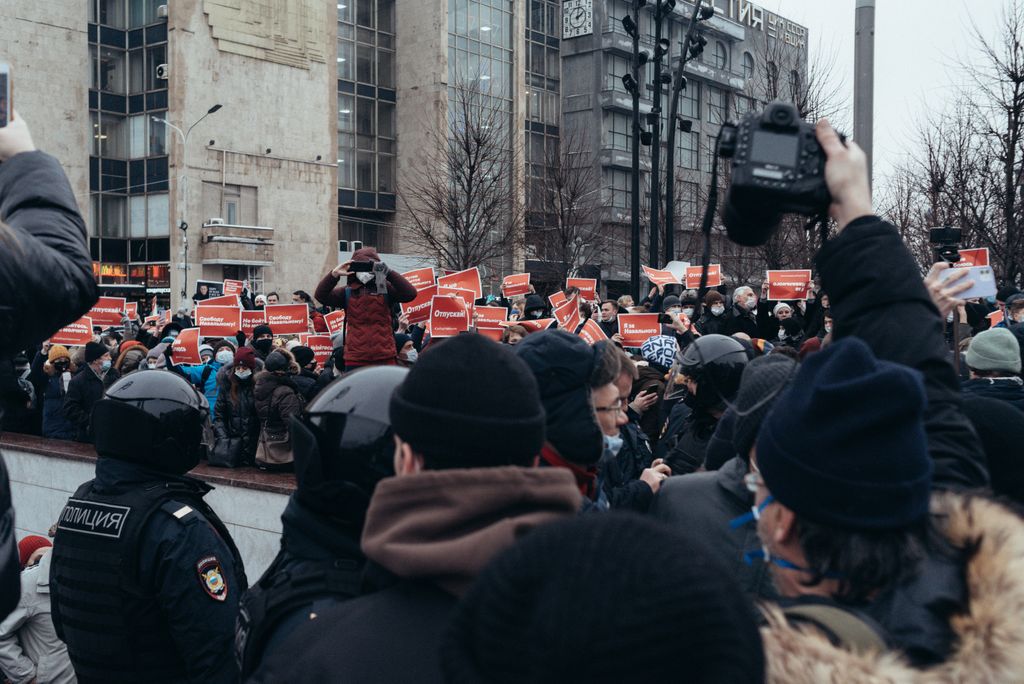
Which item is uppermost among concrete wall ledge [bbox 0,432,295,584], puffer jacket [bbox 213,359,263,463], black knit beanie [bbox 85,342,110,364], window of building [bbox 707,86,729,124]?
window of building [bbox 707,86,729,124]

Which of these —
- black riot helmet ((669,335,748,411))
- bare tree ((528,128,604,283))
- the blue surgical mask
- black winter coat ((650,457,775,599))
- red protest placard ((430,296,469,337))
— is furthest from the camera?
bare tree ((528,128,604,283))

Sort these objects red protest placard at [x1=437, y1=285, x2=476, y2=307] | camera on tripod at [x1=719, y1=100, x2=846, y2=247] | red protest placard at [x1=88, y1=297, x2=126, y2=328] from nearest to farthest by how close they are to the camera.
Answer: camera on tripod at [x1=719, y1=100, x2=846, y2=247] → red protest placard at [x1=437, y1=285, x2=476, y2=307] → red protest placard at [x1=88, y1=297, x2=126, y2=328]

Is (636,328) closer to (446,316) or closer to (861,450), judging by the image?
(446,316)

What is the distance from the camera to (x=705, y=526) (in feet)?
9.41

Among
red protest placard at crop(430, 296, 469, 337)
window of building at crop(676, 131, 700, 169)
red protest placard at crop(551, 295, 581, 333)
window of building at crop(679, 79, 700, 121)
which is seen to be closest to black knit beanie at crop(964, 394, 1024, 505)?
red protest placard at crop(551, 295, 581, 333)

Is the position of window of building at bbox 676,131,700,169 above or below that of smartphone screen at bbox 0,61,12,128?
above

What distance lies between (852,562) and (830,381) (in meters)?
0.31

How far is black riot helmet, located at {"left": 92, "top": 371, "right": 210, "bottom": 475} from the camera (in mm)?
3717

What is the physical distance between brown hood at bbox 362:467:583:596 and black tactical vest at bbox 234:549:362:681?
600 millimetres

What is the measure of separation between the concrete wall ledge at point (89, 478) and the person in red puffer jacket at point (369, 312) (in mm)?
1618

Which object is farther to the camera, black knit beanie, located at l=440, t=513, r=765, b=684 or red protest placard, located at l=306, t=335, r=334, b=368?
red protest placard, located at l=306, t=335, r=334, b=368

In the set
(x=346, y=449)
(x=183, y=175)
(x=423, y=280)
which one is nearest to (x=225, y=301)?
(x=423, y=280)

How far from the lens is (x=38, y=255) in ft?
5.89

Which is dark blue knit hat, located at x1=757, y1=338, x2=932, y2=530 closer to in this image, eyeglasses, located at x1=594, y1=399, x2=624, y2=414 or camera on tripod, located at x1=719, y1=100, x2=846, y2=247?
camera on tripod, located at x1=719, y1=100, x2=846, y2=247
